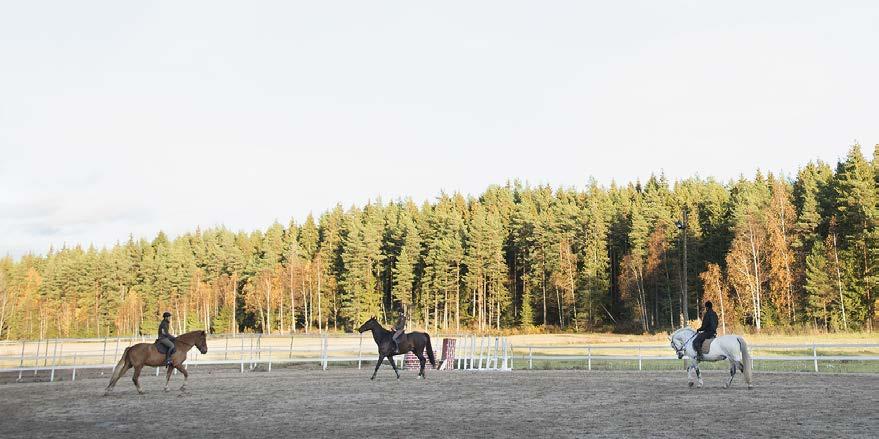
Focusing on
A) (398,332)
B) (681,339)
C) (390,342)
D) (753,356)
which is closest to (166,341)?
(390,342)

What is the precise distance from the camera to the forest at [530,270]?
Result: 6694 cm

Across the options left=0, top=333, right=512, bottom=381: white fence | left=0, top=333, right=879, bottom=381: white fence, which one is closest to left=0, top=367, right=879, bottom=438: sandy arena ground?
left=0, top=333, right=879, bottom=381: white fence

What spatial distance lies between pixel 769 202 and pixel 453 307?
4613cm

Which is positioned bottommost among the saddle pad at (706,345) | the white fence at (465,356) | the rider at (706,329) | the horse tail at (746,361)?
the white fence at (465,356)

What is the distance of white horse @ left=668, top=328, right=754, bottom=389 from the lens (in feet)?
60.2

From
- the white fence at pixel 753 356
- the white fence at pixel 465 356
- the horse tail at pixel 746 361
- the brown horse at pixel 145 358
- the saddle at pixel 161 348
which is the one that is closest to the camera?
the horse tail at pixel 746 361

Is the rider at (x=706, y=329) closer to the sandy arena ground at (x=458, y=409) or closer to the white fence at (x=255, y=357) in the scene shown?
the sandy arena ground at (x=458, y=409)

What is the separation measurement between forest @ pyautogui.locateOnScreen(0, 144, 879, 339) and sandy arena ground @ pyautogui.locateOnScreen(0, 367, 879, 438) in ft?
157

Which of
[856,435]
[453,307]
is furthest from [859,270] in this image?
[856,435]

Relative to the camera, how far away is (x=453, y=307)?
10188 centimetres

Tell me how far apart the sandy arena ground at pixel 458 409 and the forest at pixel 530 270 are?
4778cm

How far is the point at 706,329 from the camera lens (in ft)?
61.7

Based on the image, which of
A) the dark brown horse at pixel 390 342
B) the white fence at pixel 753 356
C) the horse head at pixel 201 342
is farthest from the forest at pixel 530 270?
the horse head at pixel 201 342

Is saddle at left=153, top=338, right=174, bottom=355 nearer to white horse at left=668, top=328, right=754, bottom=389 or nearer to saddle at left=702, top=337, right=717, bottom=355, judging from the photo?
white horse at left=668, top=328, right=754, bottom=389
